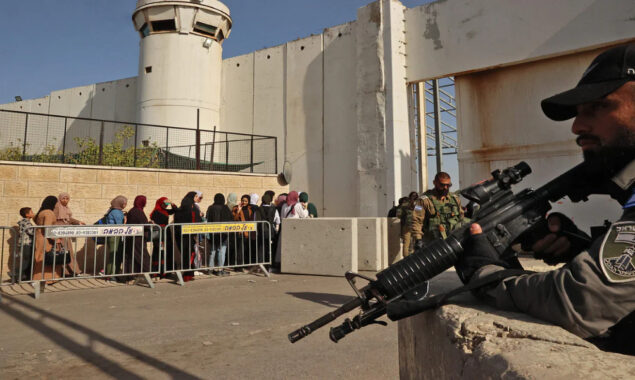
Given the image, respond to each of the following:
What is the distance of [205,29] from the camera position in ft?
54.1

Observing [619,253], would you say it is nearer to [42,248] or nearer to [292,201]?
[292,201]

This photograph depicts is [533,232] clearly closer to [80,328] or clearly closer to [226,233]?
[80,328]

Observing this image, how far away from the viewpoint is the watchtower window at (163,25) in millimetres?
16156

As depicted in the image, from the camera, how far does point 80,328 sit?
4.10 metres

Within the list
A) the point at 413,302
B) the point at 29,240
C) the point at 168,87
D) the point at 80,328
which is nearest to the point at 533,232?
the point at 413,302

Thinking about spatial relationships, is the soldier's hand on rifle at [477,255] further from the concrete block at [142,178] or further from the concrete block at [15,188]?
the concrete block at [15,188]

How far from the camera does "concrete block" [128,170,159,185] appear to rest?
33.4 ft

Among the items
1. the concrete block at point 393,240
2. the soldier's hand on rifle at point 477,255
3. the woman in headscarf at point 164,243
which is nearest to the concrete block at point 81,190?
the woman in headscarf at point 164,243

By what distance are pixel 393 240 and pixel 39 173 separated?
28.0 feet

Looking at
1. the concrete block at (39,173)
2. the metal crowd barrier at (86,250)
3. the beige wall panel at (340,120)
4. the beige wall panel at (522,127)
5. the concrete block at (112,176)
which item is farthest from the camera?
the beige wall panel at (340,120)

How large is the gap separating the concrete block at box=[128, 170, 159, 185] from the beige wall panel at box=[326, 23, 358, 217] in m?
5.66

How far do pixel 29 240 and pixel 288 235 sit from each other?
15.1 ft

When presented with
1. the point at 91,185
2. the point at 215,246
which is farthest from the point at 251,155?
the point at 215,246

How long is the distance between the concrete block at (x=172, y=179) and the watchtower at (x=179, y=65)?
18.0 feet
